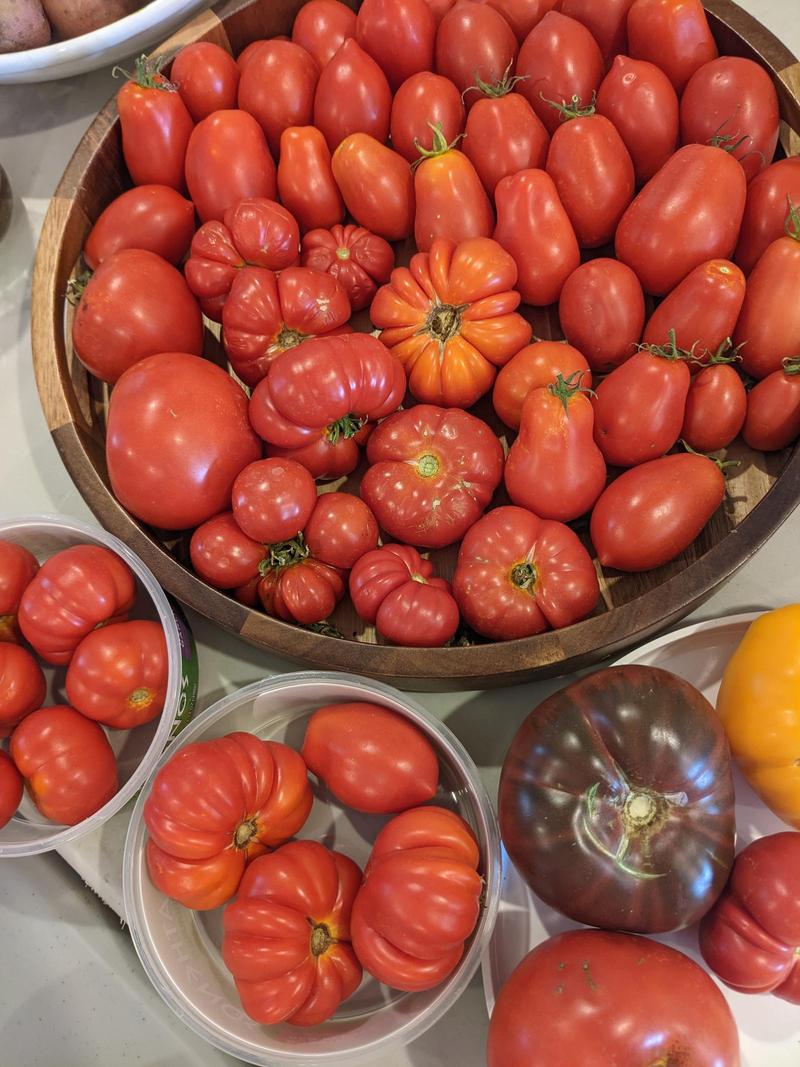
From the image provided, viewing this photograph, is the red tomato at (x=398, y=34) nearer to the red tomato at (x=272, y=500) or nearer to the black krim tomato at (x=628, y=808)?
the red tomato at (x=272, y=500)

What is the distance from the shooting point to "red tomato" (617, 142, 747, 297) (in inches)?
32.7

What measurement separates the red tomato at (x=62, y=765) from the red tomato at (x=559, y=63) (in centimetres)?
87

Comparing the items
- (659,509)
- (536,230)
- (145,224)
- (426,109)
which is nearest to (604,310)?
(536,230)

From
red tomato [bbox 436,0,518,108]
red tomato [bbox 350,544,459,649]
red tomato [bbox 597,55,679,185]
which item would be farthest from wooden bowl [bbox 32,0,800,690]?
red tomato [bbox 436,0,518,108]

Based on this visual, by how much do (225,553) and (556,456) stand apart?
14.0 inches

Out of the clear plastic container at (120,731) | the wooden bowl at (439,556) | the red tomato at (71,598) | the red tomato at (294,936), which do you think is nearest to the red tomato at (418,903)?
the red tomato at (294,936)

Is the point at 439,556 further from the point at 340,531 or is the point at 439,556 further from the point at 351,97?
the point at 351,97

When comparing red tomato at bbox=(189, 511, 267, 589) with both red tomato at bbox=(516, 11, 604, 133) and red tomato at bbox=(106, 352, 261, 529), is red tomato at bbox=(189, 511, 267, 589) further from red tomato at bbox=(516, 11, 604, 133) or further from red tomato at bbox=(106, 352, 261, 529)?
red tomato at bbox=(516, 11, 604, 133)

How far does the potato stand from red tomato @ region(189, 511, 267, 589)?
77 centimetres

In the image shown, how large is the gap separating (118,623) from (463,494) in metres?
0.40

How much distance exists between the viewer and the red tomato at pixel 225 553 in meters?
0.84

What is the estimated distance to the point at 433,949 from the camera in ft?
2.25

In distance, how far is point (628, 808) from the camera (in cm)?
66

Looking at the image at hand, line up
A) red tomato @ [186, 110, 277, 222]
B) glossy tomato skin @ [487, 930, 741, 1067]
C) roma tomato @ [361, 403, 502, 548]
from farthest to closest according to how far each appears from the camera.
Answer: red tomato @ [186, 110, 277, 222]
roma tomato @ [361, 403, 502, 548]
glossy tomato skin @ [487, 930, 741, 1067]
